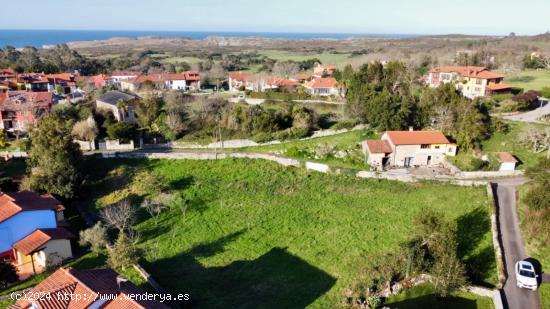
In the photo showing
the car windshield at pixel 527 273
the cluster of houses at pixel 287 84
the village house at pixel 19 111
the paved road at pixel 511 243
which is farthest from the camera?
the cluster of houses at pixel 287 84

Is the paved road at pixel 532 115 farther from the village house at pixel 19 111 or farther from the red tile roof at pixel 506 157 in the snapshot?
the village house at pixel 19 111

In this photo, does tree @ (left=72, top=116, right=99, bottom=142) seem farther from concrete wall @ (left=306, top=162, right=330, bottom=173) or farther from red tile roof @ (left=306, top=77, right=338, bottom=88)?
red tile roof @ (left=306, top=77, right=338, bottom=88)

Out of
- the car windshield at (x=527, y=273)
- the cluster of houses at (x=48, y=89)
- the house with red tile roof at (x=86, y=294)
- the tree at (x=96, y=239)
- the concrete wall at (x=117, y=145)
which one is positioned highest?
the cluster of houses at (x=48, y=89)

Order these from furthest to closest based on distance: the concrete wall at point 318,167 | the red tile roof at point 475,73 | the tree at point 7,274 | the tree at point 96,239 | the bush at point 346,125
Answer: the red tile roof at point 475,73 → the bush at point 346,125 → the concrete wall at point 318,167 → the tree at point 96,239 → the tree at point 7,274

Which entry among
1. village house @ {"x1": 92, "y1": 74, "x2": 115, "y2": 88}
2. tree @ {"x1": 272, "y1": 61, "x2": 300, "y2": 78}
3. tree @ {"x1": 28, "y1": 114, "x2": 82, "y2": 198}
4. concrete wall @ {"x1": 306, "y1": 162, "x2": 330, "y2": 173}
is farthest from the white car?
village house @ {"x1": 92, "y1": 74, "x2": 115, "y2": 88}

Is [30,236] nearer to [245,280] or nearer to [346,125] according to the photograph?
[245,280]

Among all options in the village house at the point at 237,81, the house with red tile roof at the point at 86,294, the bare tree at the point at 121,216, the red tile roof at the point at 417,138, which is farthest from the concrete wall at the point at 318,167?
the village house at the point at 237,81
